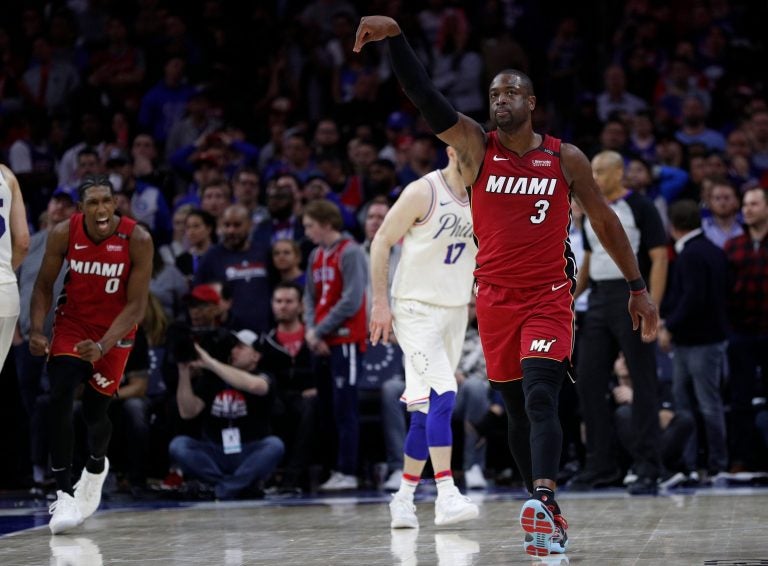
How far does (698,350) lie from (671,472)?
38.0 inches

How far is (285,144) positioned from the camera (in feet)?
44.9

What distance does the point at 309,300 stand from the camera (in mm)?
11008

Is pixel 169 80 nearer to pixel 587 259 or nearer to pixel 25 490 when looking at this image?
pixel 25 490

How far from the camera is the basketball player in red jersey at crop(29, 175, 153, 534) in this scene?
25.9 ft

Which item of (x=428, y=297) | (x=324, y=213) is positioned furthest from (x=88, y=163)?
(x=428, y=297)

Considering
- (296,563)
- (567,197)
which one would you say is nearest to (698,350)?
(567,197)

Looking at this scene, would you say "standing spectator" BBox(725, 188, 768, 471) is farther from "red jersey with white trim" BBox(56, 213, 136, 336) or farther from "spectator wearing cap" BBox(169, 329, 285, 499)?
"red jersey with white trim" BBox(56, 213, 136, 336)

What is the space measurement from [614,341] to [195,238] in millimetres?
3860

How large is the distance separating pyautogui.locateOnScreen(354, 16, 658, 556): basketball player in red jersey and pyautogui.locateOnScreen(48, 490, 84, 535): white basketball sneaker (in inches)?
104

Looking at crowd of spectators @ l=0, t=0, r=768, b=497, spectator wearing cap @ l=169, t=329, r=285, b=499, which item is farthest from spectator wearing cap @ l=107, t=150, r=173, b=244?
spectator wearing cap @ l=169, t=329, r=285, b=499

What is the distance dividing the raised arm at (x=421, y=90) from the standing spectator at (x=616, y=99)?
28.7 ft

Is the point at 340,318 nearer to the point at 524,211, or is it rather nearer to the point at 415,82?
the point at 524,211

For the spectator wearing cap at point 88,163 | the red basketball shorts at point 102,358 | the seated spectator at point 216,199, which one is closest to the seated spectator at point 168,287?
the seated spectator at point 216,199

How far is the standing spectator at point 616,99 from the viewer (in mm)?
14820
